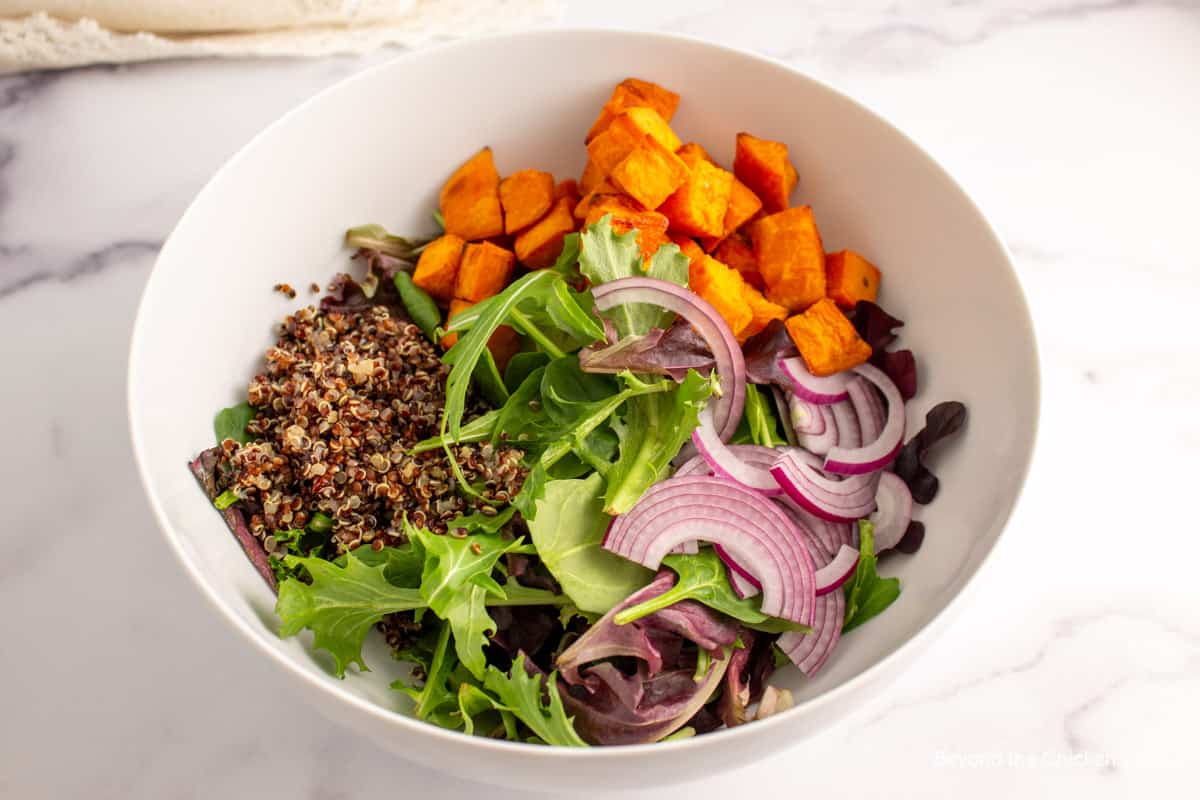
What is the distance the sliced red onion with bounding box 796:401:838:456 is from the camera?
146 centimetres

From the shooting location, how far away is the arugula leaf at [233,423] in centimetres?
143

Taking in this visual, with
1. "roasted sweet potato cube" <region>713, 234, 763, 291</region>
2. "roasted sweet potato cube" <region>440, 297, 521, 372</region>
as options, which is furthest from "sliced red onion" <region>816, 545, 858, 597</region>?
"roasted sweet potato cube" <region>440, 297, 521, 372</region>

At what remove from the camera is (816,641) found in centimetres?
131

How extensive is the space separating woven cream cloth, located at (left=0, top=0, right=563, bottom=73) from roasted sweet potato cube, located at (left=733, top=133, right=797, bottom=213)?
28.7 inches

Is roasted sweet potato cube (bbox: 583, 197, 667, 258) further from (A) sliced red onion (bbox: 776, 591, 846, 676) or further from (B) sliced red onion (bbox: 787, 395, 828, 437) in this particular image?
(A) sliced red onion (bbox: 776, 591, 846, 676)

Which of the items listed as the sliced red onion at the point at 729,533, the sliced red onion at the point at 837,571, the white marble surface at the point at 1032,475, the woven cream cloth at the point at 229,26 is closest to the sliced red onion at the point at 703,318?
the sliced red onion at the point at 729,533

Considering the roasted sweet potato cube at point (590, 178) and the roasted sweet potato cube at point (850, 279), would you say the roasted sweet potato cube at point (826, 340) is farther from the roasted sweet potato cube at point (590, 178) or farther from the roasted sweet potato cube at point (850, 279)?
the roasted sweet potato cube at point (590, 178)

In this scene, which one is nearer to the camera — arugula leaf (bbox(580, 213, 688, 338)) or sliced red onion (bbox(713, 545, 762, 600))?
sliced red onion (bbox(713, 545, 762, 600))

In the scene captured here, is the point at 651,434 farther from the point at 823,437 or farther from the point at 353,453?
the point at 353,453

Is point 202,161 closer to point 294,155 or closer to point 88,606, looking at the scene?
point 294,155

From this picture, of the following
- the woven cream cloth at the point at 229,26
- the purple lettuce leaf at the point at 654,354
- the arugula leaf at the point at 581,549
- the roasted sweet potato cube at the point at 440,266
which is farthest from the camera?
the woven cream cloth at the point at 229,26

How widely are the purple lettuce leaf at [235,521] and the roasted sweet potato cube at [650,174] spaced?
2.33 feet

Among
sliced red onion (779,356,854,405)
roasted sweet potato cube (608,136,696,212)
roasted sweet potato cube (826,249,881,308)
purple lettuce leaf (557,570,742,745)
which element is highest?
roasted sweet potato cube (608,136,696,212)

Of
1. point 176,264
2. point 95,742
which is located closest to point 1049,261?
point 176,264
